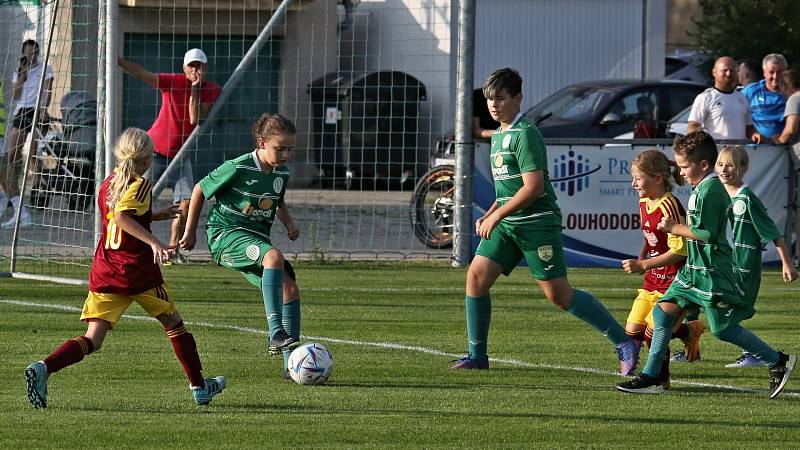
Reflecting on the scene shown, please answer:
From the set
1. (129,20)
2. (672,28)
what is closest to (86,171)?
(129,20)

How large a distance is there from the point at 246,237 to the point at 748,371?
117 inches

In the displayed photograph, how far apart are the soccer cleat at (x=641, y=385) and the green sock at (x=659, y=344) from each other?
0.03m

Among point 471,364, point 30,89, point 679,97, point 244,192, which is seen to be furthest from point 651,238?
point 679,97

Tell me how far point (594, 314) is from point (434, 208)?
7.28m

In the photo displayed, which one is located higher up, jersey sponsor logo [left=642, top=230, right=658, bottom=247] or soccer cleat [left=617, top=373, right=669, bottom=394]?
jersey sponsor logo [left=642, top=230, right=658, bottom=247]

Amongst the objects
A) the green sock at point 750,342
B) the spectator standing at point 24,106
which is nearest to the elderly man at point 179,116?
the spectator standing at point 24,106

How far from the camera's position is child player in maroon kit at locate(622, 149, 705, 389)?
8523 mm

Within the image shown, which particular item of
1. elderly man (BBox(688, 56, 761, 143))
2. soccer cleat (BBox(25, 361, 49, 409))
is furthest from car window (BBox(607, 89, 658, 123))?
soccer cleat (BBox(25, 361, 49, 409))

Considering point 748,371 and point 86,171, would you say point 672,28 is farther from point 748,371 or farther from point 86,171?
point 748,371

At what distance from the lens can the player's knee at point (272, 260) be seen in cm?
816

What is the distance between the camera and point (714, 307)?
25.3 feet

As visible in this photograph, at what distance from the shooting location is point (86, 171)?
49.4 ft

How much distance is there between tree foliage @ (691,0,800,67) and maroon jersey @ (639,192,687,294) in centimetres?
2567

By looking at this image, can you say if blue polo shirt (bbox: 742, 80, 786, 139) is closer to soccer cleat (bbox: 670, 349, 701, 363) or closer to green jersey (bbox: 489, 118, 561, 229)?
soccer cleat (bbox: 670, 349, 701, 363)
